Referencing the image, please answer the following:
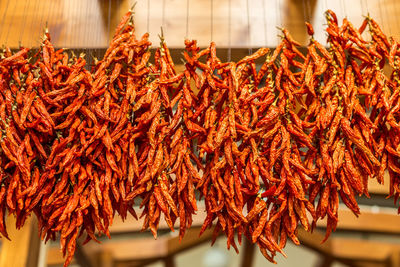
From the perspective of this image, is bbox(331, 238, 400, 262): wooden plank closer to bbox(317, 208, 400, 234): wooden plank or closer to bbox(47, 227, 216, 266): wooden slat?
bbox(317, 208, 400, 234): wooden plank

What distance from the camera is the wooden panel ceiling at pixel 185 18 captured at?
361 cm

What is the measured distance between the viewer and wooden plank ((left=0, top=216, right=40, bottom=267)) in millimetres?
4277

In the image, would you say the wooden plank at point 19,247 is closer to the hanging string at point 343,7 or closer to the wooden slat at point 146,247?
the wooden slat at point 146,247

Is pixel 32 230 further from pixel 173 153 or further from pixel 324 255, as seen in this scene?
pixel 324 255

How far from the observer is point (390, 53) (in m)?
2.95

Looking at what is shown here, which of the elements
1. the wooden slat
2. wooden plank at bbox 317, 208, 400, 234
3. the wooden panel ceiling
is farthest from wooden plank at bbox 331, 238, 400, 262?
the wooden panel ceiling

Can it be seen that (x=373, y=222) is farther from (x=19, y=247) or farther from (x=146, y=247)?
(x=19, y=247)

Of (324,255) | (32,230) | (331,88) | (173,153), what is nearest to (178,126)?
(173,153)

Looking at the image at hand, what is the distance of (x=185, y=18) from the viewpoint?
3.69 m

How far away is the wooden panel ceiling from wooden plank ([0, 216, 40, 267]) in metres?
1.78

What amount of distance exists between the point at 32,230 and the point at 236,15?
2.73 m

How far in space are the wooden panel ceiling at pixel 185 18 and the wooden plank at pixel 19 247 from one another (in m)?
1.78

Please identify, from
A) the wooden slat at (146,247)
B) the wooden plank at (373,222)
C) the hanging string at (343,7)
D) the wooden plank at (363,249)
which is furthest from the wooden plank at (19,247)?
the wooden plank at (373,222)

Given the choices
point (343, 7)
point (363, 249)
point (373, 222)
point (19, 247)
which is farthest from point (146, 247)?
point (343, 7)
